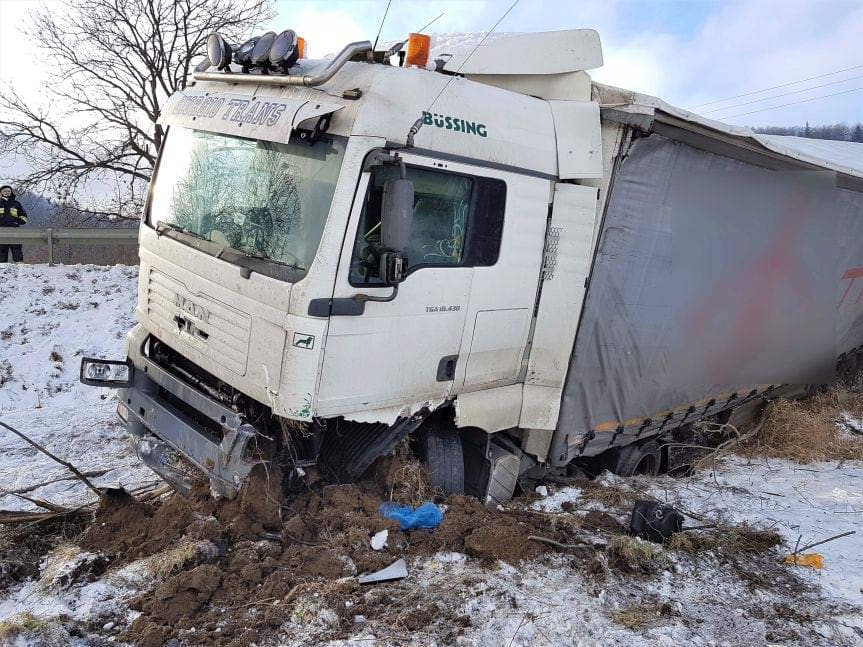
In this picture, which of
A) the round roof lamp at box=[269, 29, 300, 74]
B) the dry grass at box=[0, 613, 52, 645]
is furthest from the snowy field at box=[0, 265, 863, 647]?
the round roof lamp at box=[269, 29, 300, 74]

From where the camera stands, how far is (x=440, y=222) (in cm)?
407

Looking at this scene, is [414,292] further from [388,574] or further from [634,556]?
[634,556]

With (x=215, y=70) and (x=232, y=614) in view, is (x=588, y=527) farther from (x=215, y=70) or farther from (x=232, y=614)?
(x=215, y=70)

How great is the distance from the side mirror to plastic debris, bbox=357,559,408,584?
1776 millimetres

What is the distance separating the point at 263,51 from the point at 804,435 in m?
6.37

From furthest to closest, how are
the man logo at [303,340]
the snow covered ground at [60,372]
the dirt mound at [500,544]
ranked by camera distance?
1. the snow covered ground at [60,372]
2. the dirt mound at [500,544]
3. the man logo at [303,340]

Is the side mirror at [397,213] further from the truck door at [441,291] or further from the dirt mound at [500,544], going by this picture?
the dirt mound at [500,544]

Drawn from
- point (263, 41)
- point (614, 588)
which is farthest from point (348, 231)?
point (614, 588)

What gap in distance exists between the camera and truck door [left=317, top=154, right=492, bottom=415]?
12.0 feet

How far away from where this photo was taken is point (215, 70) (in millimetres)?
4520

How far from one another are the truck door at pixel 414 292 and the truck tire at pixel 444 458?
43cm

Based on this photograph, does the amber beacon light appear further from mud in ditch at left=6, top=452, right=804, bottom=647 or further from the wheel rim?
the wheel rim

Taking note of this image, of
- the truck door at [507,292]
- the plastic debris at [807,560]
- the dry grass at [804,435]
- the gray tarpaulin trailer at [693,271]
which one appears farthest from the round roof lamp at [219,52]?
the dry grass at [804,435]

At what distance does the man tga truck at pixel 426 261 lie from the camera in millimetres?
3652
